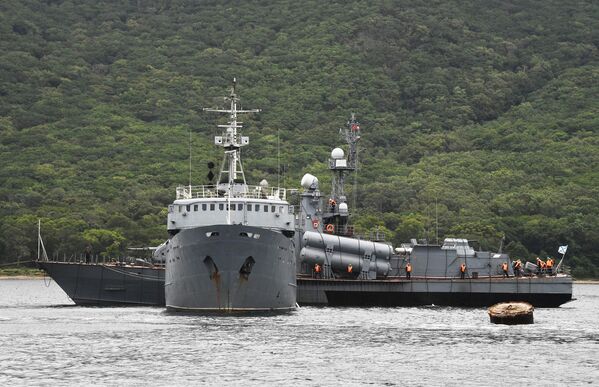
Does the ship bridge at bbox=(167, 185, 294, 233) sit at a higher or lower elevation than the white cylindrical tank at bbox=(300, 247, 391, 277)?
higher

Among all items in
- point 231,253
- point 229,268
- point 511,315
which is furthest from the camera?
point 511,315

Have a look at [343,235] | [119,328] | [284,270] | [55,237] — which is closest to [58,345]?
[119,328]

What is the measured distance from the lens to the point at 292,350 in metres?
70.7

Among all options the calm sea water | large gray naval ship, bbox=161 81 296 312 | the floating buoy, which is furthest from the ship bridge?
the floating buoy

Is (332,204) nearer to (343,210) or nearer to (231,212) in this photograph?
(343,210)

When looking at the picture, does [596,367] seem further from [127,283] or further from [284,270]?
[127,283]

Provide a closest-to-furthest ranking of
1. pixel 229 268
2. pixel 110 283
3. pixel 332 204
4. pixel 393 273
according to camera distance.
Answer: pixel 229 268
pixel 110 283
pixel 393 273
pixel 332 204

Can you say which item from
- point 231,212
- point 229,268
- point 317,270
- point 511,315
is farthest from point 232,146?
point 511,315

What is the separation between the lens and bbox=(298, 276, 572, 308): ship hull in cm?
10856

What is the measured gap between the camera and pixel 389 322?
90750mm

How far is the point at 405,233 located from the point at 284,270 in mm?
93227

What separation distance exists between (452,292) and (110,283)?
92.8ft

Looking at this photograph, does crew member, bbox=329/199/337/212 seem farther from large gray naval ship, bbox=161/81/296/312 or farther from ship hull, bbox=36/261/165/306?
large gray naval ship, bbox=161/81/296/312

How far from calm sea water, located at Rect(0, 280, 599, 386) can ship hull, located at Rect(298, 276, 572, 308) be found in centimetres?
1137
